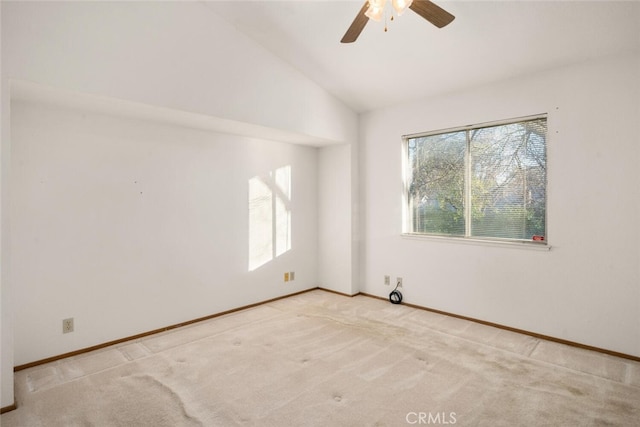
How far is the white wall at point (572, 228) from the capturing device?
2.90m

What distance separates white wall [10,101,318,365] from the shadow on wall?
107 mm

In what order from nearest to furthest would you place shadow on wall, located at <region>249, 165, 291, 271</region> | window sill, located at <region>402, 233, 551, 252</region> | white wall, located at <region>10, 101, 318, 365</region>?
1. white wall, located at <region>10, 101, 318, 365</region>
2. window sill, located at <region>402, 233, 551, 252</region>
3. shadow on wall, located at <region>249, 165, 291, 271</region>

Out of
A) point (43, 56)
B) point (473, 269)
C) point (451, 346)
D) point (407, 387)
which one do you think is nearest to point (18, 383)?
point (43, 56)

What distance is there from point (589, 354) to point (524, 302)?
63 centimetres

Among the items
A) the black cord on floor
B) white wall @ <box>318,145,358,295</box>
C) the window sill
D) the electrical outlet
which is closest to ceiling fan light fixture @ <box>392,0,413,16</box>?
the window sill

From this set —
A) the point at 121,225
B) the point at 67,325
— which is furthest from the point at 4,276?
the point at 121,225

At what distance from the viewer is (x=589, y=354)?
298 cm

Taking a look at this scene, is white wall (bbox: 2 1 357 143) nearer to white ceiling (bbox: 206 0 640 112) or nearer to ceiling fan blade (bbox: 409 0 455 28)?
white ceiling (bbox: 206 0 640 112)

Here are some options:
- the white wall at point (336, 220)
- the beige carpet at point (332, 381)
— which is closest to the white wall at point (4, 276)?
the beige carpet at point (332, 381)

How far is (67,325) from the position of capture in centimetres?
296

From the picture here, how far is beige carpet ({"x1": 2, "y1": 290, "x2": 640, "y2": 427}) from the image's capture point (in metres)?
2.14

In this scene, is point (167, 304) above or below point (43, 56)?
below

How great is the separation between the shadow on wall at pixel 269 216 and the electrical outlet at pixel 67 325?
1867 millimetres

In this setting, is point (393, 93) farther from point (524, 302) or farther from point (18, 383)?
point (18, 383)
